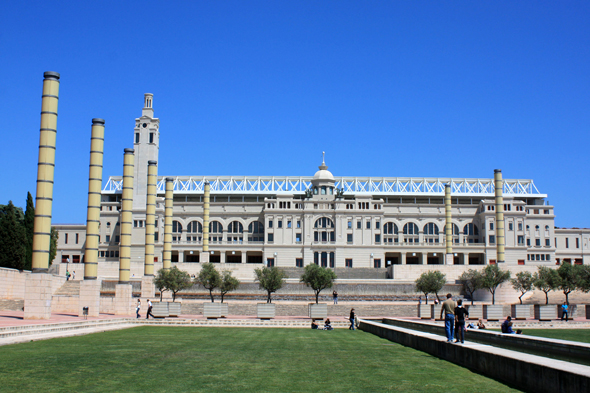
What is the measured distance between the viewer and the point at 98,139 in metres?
41.8

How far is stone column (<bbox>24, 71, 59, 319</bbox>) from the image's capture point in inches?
1286

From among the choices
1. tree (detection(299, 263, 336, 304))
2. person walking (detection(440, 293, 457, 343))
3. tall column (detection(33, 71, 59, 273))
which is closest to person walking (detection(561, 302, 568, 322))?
tree (detection(299, 263, 336, 304))

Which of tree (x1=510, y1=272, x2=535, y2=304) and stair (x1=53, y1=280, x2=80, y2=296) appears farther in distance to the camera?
stair (x1=53, y1=280, x2=80, y2=296)

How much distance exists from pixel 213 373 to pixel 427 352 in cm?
781

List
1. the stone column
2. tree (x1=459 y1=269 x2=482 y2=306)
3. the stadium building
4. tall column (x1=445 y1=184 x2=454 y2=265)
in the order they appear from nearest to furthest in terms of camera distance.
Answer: the stone column < tree (x1=459 y1=269 x2=482 y2=306) < tall column (x1=445 y1=184 x2=454 y2=265) < the stadium building

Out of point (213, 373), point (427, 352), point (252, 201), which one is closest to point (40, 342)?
point (213, 373)

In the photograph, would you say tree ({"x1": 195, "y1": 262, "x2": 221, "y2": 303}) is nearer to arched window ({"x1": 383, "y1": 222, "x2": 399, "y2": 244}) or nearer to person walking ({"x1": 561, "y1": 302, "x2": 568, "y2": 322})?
person walking ({"x1": 561, "y1": 302, "x2": 568, "y2": 322})

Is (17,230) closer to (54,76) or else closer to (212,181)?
(54,76)

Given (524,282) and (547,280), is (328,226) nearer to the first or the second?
(524,282)

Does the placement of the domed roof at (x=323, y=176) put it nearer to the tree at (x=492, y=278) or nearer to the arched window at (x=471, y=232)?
the arched window at (x=471, y=232)

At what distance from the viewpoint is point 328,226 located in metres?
91.7

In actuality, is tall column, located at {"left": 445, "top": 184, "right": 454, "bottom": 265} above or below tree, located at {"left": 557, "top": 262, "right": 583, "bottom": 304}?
above

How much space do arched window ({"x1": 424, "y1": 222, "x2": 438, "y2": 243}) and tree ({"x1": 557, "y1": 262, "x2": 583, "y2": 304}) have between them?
4156 cm

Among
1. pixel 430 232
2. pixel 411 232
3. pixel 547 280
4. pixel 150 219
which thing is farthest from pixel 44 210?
pixel 430 232
